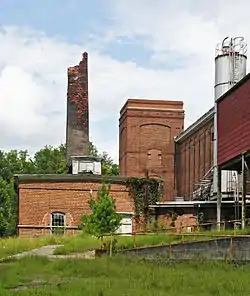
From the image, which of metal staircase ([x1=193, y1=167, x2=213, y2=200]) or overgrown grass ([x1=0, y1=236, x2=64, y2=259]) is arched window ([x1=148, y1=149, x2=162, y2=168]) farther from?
overgrown grass ([x1=0, y1=236, x2=64, y2=259])

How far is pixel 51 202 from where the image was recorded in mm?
42656

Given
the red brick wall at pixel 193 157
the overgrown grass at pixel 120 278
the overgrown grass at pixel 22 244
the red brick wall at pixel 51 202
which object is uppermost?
the red brick wall at pixel 193 157

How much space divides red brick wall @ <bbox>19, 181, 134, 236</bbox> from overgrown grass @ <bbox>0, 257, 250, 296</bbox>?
1895 cm

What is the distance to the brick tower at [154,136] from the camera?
61500mm

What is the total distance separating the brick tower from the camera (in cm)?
6150

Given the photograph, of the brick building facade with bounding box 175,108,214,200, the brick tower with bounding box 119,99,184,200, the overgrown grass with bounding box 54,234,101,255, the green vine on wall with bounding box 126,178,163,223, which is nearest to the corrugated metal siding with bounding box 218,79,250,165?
the overgrown grass with bounding box 54,234,101,255

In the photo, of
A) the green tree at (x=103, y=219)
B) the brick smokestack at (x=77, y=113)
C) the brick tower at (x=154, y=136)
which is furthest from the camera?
the brick tower at (x=154, y=136)

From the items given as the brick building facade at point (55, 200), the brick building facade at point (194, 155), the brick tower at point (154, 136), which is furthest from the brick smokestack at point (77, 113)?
the brick building facade at point (55, 200)

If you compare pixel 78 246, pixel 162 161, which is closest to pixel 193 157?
pixel 162 161

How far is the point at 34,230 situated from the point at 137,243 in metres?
15.7

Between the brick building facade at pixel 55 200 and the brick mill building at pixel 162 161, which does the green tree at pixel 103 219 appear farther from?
the brick mill building at pixel 162 161

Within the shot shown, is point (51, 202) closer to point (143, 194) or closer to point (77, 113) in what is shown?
point (143, 194)

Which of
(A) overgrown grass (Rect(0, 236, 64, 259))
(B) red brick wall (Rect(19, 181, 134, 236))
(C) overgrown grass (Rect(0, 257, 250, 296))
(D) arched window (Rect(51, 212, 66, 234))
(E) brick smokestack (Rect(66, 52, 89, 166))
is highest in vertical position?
(E) brick smokestack (Rect(66, 52, 89, 166))

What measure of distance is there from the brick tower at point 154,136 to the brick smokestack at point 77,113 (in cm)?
677
